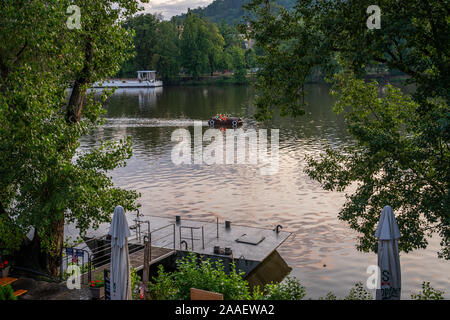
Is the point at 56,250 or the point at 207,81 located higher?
the point at 207,81

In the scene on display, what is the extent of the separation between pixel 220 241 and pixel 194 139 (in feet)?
108

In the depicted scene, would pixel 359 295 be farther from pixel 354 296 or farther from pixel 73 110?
pixel 73 110

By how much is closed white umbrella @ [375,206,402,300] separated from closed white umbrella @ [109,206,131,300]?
6.31 meters

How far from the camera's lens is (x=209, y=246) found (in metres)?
22.0

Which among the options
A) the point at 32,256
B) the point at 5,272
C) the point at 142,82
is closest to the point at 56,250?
the point at 32,256

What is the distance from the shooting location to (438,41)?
1191 centimetres

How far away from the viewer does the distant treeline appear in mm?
140250

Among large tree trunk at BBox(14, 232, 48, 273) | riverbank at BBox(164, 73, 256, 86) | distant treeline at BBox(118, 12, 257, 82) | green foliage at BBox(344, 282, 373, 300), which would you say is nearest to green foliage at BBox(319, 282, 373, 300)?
green foliage at BBox(344, 282, 373, 300)

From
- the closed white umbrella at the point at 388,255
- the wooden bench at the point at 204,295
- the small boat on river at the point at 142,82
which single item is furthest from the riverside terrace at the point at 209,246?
the small boat on river at the point at 142,82

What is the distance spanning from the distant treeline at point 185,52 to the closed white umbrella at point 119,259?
13129 centimetres

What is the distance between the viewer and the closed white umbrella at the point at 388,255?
9.85 meters

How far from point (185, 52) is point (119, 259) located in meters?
137

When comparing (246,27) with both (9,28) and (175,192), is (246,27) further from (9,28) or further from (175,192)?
(175,192)
